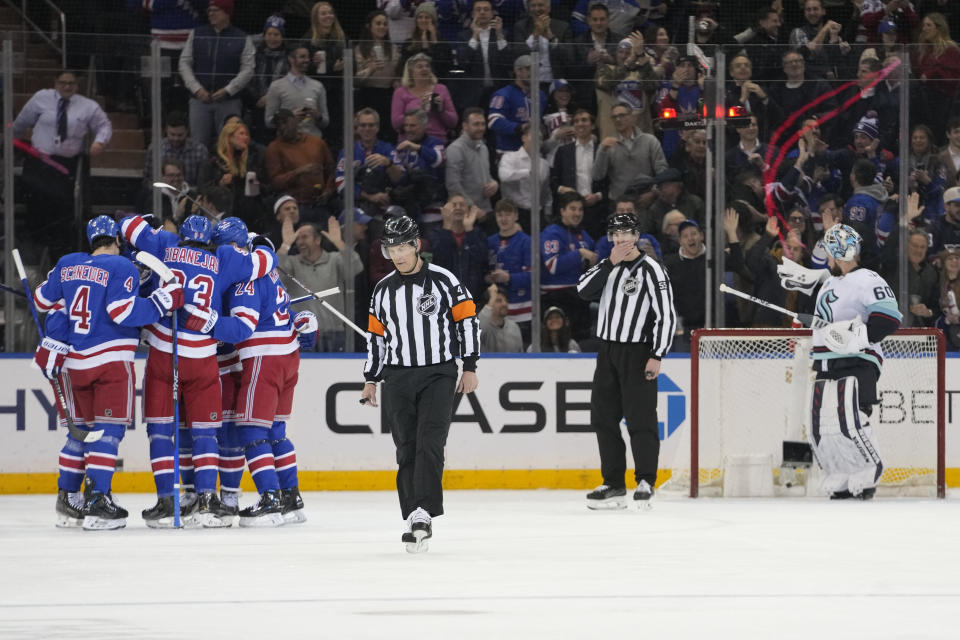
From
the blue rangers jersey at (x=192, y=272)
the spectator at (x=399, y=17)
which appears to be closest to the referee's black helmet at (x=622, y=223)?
the blue rangers jersey at (x=192, y=272)

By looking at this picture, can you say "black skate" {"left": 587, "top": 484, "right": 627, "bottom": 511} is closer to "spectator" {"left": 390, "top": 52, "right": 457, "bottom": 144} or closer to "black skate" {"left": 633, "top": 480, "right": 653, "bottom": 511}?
"black skate" {"left": 633, "top": 480, "right": 653, "bottom": 511}

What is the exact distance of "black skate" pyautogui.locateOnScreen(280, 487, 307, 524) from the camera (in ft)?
25.9

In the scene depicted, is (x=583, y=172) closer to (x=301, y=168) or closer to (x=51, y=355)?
(x=301, y=168)

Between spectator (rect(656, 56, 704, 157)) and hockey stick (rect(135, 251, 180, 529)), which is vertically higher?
spectator (rect(656, 56, 704, 157))

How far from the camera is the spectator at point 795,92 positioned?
1035cm

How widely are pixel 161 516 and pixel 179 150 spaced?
3066 millimetres

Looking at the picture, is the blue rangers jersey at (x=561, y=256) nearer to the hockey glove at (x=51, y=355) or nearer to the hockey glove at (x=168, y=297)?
the hockey glove at (x=168, y=297)

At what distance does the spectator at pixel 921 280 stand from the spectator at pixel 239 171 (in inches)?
169

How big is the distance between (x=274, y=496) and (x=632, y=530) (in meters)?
1.82

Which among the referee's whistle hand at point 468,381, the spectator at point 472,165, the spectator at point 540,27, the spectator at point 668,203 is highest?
the spectator at point 540,27

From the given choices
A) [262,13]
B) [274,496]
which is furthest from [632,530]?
[262,13]

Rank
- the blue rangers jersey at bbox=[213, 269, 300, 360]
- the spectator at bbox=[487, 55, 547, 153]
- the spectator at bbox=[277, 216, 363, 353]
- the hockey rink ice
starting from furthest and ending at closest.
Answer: the spectator at bbox=[487, 55, 547, 153], the spectator at bbox=[277, 216, 363, 353], the blue rangers jersey at bbox=[213, 269, 300, 360], the hockey rink ice

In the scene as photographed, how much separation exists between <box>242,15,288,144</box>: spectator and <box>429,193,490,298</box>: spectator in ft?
4.18

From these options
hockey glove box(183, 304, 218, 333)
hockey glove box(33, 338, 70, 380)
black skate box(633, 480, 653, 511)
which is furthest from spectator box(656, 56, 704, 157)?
hockey glove box(33, 338, 70, 380)
